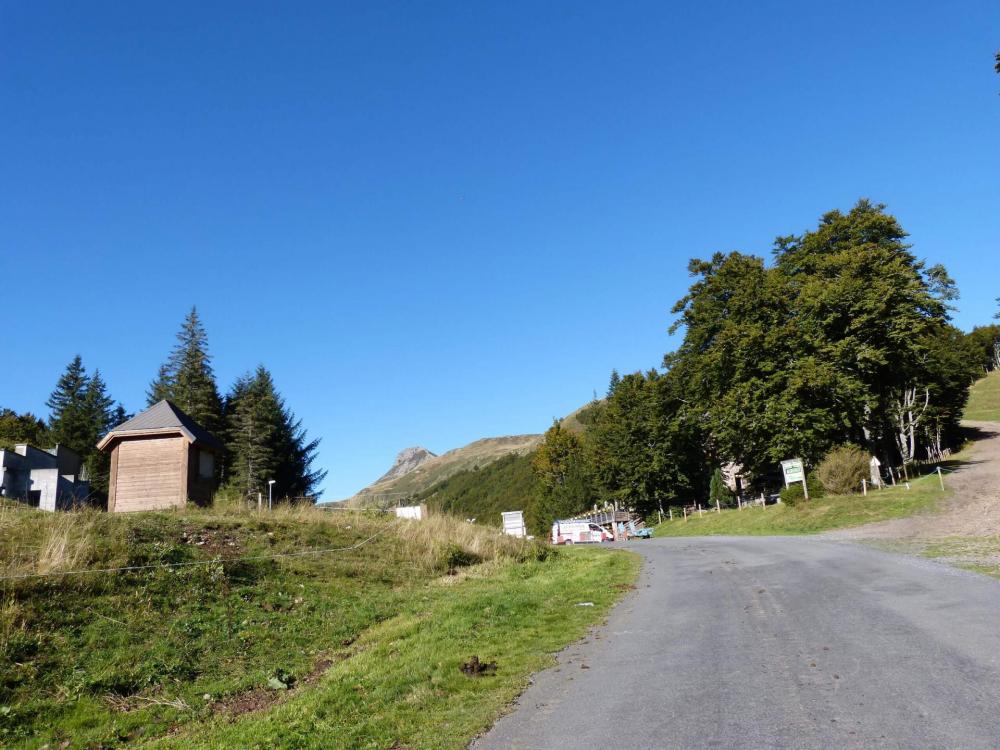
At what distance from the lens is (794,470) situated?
35781mm

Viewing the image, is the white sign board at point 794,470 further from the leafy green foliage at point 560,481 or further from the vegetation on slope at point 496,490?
the vegetation on slope at point 496,490

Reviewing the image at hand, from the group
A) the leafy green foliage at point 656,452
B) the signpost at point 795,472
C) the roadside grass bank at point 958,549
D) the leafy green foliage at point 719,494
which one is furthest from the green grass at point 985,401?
the roadside grass bank at point 958,549

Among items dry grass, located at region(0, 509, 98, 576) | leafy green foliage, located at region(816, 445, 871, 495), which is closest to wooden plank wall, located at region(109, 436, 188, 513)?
dry grass, located at region(0, 509, 98, 576)

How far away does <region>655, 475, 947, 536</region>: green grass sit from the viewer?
94.1 ft

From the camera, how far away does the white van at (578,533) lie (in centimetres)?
4656

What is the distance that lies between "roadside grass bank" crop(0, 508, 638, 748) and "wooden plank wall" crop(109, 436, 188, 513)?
444 inches

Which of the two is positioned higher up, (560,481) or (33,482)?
(33,482)

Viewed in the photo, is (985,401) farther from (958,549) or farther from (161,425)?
(161,425)

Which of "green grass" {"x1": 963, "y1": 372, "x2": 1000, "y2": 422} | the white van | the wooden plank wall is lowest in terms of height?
the white van

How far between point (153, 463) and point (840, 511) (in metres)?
32.4

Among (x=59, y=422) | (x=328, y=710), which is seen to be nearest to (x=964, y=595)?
(x=328, y=710)

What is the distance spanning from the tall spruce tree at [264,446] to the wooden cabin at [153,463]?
19377 millimetres

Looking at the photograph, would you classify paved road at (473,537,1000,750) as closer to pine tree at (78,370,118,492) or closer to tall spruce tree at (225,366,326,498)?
tall spruce tree at (225,366,326,498)

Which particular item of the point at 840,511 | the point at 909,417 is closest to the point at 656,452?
the point at 909,417
